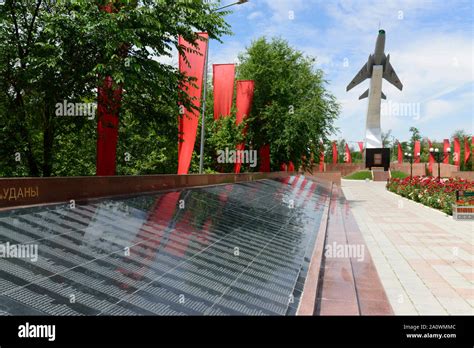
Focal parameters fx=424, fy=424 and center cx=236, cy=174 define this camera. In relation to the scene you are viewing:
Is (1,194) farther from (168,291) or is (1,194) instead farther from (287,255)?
(287,255)

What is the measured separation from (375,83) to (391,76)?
4301 millimetres

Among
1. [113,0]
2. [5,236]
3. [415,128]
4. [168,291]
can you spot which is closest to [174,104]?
[113,0]

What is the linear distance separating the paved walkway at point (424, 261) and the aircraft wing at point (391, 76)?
52.6m

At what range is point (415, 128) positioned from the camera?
112250 millimetres

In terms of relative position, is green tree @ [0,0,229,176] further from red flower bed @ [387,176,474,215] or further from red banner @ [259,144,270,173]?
red banner @ [259,144,270,173]

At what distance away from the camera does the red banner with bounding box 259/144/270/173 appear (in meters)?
30.2

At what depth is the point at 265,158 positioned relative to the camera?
30.2 meters

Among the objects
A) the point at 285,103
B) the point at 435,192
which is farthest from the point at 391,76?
the point at 435,192

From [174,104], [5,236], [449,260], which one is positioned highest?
[174,104]

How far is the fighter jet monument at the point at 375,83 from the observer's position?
2429 inches

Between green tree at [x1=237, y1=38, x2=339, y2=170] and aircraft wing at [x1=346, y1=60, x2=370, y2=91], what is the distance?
3614 cm

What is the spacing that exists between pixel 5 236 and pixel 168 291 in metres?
2.21

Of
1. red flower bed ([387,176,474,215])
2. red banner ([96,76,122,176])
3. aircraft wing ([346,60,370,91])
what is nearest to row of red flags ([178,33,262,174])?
red banner ([96,76,122,176])

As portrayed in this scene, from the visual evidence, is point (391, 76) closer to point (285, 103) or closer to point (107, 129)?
point (285, 103)
